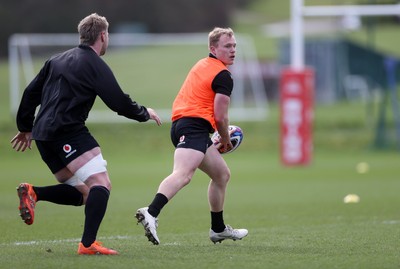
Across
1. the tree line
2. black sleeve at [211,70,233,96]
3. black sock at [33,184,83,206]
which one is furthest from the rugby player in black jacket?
the tree line

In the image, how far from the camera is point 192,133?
8.23 meters

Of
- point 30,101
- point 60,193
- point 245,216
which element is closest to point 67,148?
point 60,193

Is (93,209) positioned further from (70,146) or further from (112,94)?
(112,94)

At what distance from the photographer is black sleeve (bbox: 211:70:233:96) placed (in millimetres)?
8211

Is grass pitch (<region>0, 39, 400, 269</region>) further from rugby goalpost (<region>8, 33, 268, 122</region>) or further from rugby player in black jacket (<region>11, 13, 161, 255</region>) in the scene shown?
rugby goalpost (<region>8, 33, 268, 122</region>)

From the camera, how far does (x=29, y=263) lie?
283 inches

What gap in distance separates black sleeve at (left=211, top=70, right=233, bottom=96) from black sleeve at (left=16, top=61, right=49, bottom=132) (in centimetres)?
150

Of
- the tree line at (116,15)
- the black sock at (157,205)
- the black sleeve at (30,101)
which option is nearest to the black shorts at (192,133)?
the black sock at (157,205)

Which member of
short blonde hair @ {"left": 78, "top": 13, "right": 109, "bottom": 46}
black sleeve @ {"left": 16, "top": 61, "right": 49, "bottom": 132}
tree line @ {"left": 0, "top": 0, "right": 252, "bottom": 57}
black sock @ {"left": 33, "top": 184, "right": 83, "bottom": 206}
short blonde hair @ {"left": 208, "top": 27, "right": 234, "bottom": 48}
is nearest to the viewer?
short blonde hair @ {"left": 78, "top": 13, "right": 109, "bottom": 46}

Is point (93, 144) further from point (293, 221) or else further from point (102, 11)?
point (102, 11)

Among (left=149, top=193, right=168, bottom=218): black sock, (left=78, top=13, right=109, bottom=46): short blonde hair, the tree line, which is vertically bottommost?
the tree line

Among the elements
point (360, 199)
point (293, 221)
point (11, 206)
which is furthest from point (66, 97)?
point (360, 199)

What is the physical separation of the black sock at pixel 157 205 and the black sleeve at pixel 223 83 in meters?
1.06

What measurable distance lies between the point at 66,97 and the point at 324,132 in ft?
66.9
